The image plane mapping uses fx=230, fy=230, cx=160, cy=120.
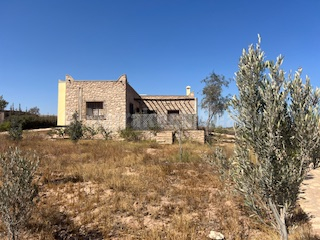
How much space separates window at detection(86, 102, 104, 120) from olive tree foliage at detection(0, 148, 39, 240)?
52.8 ft

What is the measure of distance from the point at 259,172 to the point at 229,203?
9.95ft

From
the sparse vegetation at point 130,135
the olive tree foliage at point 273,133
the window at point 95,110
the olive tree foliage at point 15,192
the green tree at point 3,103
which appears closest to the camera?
the olive tree foliage at point 273,133

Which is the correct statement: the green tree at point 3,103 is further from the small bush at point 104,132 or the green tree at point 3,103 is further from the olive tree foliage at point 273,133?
the olive tree foliage at point 273,133

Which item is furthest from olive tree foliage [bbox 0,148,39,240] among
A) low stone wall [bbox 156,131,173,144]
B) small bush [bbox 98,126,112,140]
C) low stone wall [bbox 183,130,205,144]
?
low stone wall [bbox 183,130,205,144]

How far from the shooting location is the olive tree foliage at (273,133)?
228 centimetres

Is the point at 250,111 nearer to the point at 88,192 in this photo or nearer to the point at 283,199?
the point at 283,199

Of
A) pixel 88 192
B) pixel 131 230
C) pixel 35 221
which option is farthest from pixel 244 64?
pixel 88 192

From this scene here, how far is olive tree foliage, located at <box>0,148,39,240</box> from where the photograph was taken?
3.16 m

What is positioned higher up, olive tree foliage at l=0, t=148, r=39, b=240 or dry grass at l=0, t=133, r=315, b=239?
olive tree foliage at l=0, t=148, r=39, b=240

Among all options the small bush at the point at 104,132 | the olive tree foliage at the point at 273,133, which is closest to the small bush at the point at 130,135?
the small bush at the point at 104,132

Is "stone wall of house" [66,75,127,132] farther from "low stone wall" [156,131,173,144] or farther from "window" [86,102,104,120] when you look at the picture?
"low stone wall" [156,131,173,144]

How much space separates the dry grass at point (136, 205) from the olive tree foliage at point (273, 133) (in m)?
0.72

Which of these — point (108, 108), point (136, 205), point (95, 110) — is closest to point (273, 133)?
point (136, 205)

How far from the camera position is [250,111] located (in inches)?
94.1
